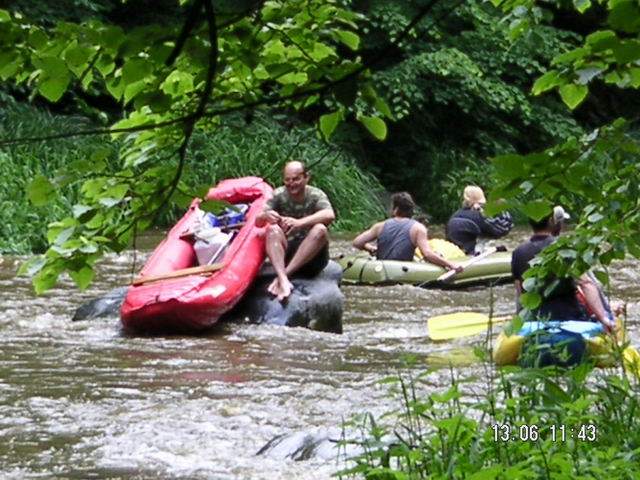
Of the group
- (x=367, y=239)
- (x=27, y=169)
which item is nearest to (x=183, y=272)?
(x=367, y=239)

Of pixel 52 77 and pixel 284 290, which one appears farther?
pixel 284 290

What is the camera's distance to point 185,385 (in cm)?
741

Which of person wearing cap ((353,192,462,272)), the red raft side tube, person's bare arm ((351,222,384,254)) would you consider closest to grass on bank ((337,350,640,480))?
the red raft side tube

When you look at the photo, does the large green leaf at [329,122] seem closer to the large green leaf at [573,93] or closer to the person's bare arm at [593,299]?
the large green leaf at [573,93]

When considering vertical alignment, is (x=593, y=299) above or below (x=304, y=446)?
above

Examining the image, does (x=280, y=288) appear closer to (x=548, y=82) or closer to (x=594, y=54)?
(x=548, y=82)

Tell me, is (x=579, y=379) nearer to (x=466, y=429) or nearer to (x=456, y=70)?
(x=466, y=429)

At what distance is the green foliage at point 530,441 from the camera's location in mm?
3586

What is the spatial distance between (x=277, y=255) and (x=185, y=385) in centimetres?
267

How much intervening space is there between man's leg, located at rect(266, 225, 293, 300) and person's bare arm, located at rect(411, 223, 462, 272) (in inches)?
110

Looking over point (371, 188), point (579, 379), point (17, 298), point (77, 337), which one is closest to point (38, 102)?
Answer: point (371, 188)

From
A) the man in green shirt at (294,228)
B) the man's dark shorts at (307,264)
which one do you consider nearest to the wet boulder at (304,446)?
the man in green shirt at (294,228)

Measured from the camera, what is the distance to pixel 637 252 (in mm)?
4020

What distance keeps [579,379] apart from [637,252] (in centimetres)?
45
